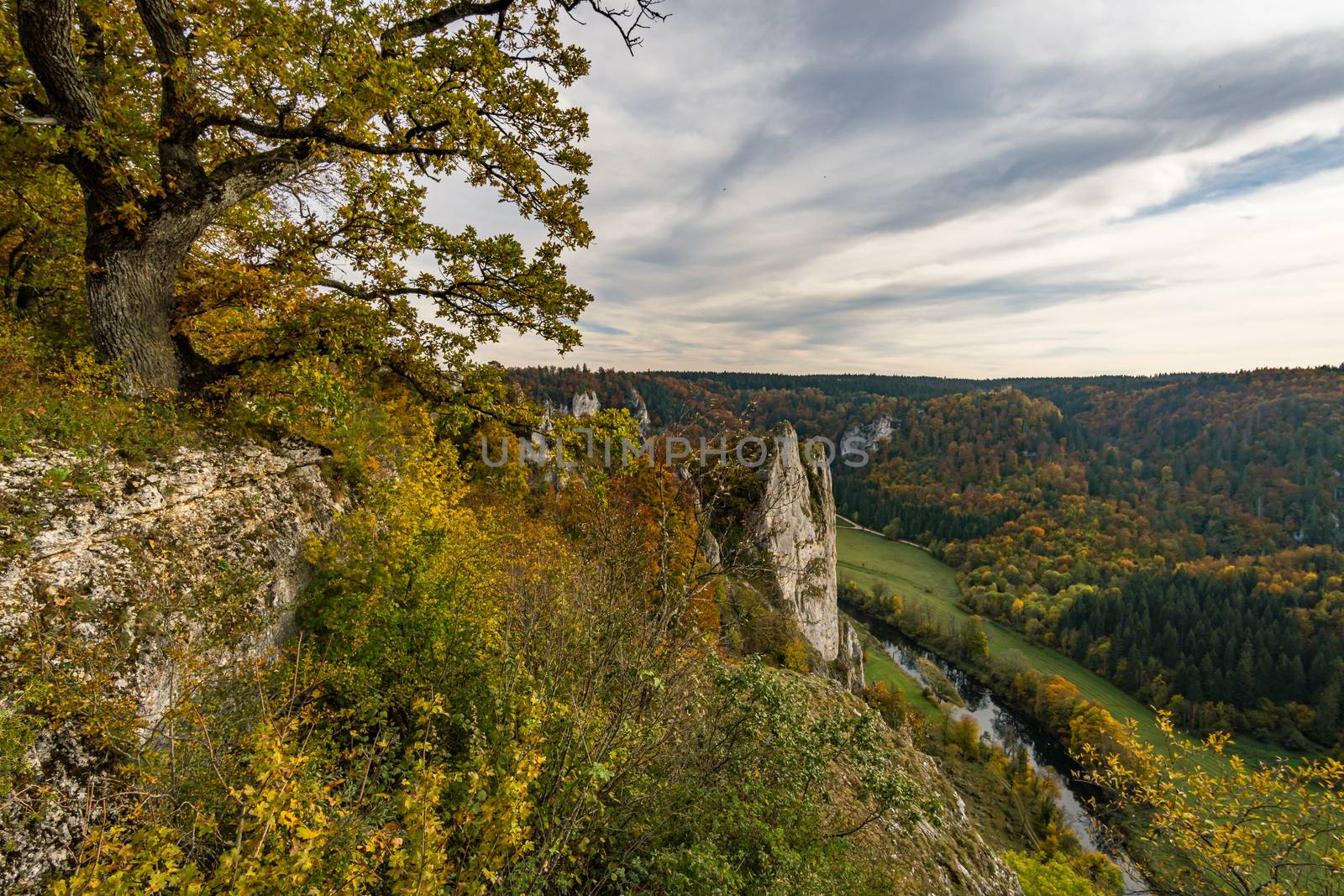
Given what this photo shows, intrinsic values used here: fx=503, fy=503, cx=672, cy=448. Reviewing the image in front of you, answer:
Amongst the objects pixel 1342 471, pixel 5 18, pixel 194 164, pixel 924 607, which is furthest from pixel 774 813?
pixel 1342 471

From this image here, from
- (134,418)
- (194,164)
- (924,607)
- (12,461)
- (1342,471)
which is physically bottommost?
(924,607)

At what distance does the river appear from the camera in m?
38.1

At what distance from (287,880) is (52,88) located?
7.58 meters

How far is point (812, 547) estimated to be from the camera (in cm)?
3619

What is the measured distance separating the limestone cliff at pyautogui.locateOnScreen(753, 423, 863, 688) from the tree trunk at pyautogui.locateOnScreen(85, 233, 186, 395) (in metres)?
24.4

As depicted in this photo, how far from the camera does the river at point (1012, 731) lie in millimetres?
38125

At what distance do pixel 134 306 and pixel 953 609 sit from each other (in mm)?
92567

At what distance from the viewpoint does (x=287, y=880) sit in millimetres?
2516

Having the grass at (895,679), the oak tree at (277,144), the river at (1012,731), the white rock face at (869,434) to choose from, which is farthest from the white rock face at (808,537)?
the white rock face at (869,434)

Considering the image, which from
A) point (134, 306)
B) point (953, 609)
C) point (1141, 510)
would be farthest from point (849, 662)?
point (1141, 510)

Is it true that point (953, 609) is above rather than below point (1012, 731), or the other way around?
above

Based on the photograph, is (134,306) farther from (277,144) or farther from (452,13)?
(452,13)

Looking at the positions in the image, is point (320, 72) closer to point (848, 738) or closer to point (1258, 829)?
point (848, 738)

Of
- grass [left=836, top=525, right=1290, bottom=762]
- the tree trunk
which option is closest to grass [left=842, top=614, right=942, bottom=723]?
grass [left=836, top=525, right=1290, bottom=762]
